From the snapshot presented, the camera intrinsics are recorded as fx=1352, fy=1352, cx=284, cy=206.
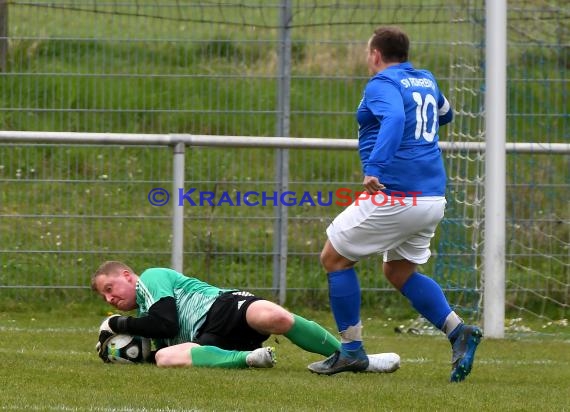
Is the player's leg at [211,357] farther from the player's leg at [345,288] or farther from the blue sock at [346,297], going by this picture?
the blue sock at [346,297]

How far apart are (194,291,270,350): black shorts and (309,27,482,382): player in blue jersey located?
438 millimetres

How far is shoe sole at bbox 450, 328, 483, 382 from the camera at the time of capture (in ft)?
22.5

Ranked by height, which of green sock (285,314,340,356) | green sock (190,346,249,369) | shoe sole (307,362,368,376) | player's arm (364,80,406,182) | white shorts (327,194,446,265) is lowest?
shoe sole (307,362,368,376)

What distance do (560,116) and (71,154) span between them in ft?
12.6

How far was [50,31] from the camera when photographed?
441 inches

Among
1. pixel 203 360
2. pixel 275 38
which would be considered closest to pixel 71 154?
pixel 275 38

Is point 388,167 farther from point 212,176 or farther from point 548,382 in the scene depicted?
point 212,176

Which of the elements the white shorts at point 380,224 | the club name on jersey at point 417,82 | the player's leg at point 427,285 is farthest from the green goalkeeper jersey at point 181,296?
the club name on jersey at point 417,82

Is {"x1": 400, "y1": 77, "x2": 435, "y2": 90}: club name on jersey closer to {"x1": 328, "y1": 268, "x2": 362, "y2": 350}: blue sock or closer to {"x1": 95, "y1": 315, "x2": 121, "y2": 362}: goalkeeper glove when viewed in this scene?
{"x1": 328, "y1": 268, "x2": 362, "y2": 350}: blue sock

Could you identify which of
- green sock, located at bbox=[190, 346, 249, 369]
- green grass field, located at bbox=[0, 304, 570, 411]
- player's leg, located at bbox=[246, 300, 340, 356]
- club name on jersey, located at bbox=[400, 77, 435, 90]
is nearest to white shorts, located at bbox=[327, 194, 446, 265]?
player's leg, located at bbox=[246, 300, 340, 356]

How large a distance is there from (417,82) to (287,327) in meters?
1.46

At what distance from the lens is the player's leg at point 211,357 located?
7.13 m

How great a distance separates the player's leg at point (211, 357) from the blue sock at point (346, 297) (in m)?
0.41

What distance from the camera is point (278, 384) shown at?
6484 mm
